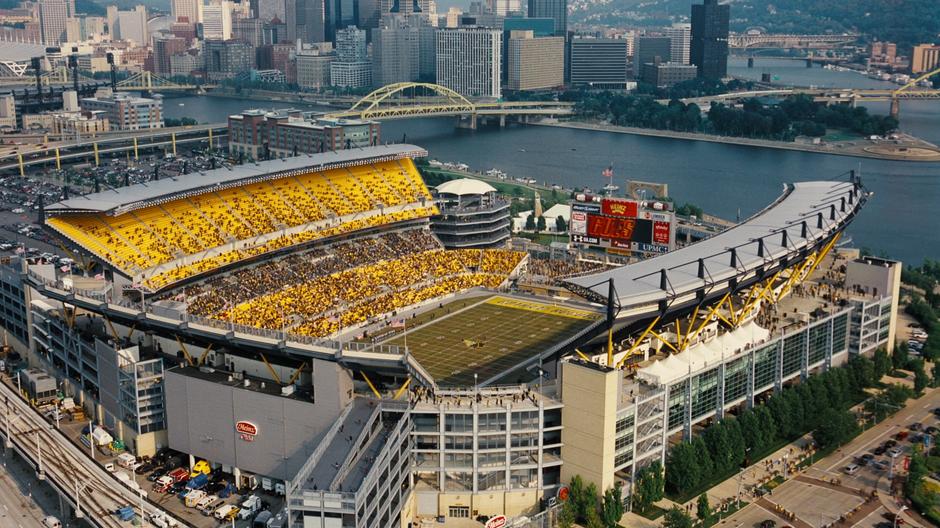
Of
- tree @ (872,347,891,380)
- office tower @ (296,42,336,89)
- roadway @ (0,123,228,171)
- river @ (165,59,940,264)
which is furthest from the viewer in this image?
Answer: office tower @ (296,42,336,89)

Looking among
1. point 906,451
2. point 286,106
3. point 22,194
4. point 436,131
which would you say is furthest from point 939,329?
point 286,106

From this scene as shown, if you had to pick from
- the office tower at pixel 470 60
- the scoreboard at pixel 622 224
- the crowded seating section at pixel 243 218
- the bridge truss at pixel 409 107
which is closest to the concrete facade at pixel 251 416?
the crowded seating section at pixel 243 218

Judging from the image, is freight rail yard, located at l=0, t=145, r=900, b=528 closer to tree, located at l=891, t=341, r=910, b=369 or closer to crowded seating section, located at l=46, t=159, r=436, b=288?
crowded seating section, located at l=46, t=159, r=436, b=288

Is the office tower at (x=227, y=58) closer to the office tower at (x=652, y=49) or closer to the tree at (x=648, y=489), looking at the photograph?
the office tower at (x=652, y=49)

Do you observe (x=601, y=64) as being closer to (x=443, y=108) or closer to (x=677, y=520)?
(x=443, y=108)

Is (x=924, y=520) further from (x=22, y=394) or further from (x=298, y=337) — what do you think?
(x=22, y=394)

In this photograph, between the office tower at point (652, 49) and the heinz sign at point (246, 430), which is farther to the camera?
the office tower at point (652, 49)

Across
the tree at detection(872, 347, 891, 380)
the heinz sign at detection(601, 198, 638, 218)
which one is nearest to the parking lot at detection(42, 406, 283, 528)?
the tree at detection(872, 347, 891, 380)
